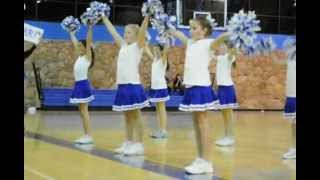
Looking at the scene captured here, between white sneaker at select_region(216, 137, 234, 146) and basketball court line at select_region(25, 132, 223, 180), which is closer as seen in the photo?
basketball court line at select_region(25, 132, 223, 180)

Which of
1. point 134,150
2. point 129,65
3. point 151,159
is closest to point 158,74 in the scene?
point 129,65

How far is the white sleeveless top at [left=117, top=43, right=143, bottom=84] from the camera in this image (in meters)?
5.78

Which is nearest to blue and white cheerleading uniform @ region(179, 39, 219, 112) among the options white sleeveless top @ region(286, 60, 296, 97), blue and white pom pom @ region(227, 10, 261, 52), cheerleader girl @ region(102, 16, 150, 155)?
blue and white pom pom @ region(227, 10, 261, 52)

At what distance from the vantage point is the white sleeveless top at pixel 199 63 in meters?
4.77

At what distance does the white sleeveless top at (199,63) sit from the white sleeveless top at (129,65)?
1095mm

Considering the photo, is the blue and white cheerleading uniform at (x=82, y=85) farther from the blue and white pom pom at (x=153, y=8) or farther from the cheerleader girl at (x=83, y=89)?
the blue and white pom pom at (x=153, y=8)

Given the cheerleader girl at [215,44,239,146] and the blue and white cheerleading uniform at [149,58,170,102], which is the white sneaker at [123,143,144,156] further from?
the blue and white cheerleading uniform at [149,58,170,102]

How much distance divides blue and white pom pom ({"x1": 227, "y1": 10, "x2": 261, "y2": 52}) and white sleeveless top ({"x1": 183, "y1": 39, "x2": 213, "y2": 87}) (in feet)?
2.50

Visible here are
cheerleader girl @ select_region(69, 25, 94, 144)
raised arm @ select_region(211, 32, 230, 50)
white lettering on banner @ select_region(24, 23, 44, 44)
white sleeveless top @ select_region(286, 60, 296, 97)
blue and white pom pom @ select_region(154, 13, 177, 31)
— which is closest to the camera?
white lettering on banner @ select_region(24, 23, 44, 44)

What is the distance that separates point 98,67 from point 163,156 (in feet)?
34.4

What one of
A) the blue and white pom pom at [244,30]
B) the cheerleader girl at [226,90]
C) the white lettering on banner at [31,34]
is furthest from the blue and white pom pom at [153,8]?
the white lettering on banner at [31,34]

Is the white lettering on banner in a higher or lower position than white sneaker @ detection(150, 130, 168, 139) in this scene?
higher

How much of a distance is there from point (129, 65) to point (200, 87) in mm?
1255
